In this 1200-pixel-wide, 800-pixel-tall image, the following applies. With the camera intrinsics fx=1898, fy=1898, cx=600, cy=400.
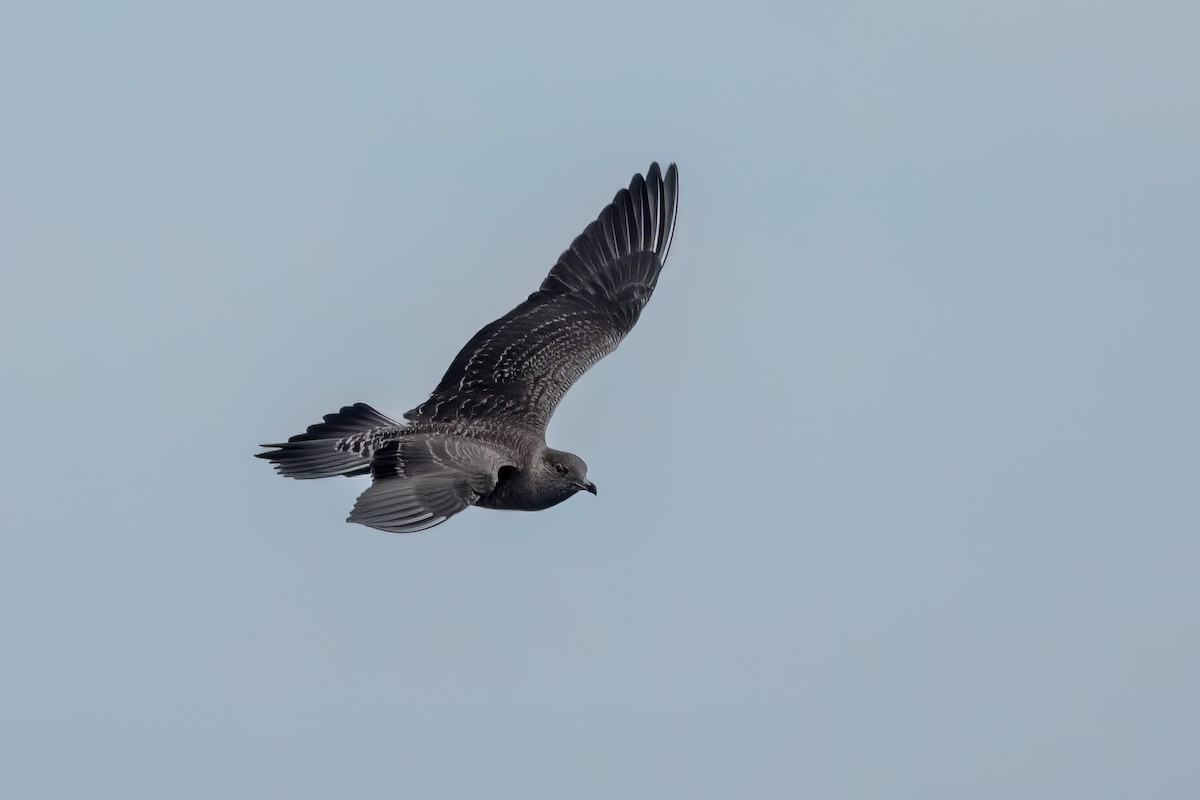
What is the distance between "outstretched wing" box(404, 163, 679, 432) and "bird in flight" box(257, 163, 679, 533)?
0.6 inches

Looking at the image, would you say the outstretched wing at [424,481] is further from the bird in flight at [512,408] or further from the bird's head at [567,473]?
the bird's head at [567,473]

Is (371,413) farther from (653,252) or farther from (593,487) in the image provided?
(653,252)

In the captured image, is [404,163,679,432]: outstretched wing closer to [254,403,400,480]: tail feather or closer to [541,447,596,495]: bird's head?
[254,403,400,480]: tail feather

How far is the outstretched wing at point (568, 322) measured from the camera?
26.1 metres

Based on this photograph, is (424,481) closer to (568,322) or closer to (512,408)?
(512,408)

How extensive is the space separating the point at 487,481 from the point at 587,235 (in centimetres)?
710

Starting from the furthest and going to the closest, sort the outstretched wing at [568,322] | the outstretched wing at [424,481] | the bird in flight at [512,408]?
the outstretched wing at [568,322] → the bird in flight at [512,408] → the outstretched wing at [424,481]

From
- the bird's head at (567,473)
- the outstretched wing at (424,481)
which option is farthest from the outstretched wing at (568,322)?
the outstretched wing at (424,481)

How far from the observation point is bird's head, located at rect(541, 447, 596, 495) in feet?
79.7

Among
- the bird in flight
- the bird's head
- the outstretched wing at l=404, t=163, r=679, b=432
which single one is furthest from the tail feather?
the bird's head

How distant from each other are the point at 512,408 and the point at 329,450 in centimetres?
258

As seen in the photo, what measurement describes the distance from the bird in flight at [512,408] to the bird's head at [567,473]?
13 millimetres

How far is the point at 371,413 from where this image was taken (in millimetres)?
26031

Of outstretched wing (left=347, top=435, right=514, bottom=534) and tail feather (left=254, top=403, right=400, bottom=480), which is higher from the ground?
tail feather (left=254, top=403, right=400, bottom=480)
